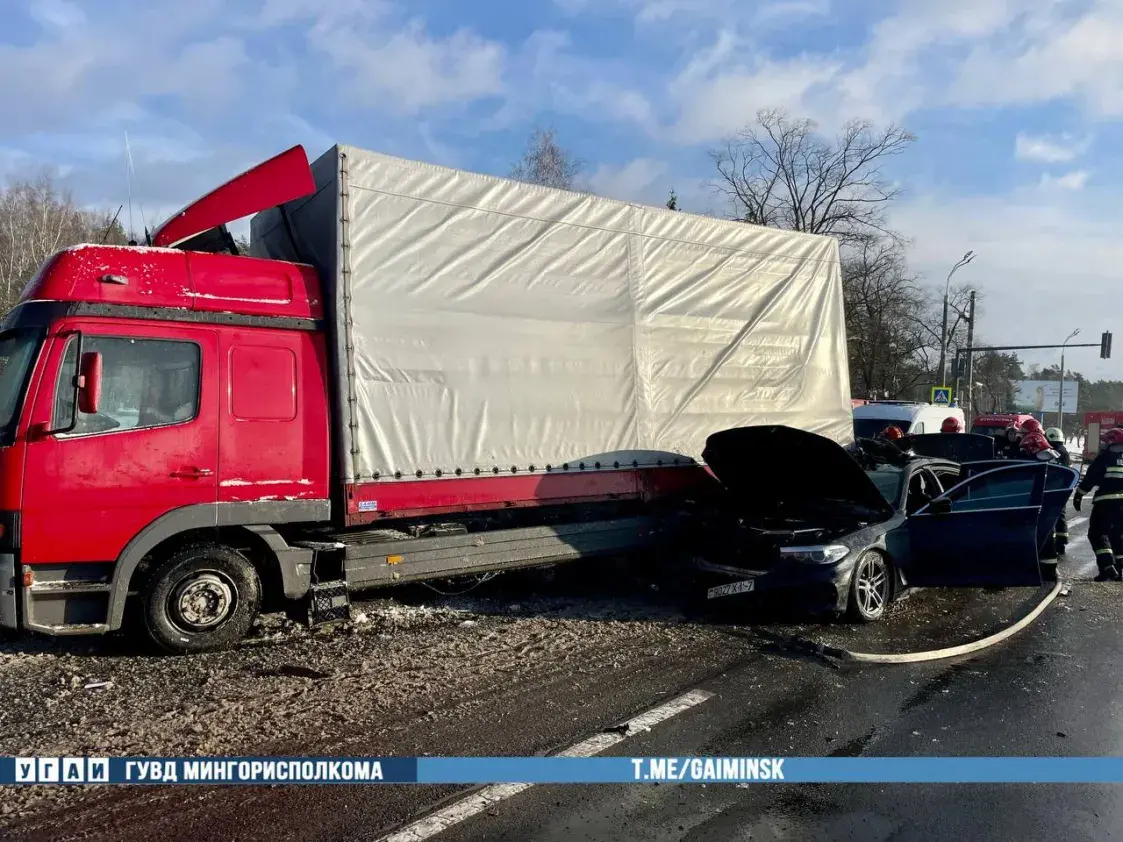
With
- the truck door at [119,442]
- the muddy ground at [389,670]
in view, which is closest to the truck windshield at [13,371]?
the truck door at [119,442]

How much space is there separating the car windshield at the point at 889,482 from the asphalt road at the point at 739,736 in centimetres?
114

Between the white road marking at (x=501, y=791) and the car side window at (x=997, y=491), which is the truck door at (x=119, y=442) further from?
the car side window at (x=997, y=491)

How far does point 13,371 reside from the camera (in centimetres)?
513

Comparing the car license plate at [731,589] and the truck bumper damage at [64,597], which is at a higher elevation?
the truck bumper damage at [64,597]

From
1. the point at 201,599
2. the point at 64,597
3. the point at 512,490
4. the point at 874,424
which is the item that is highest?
the point at 874,424

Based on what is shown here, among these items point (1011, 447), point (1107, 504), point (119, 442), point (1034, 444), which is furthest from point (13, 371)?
point (1011, 447)

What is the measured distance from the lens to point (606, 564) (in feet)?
27.0

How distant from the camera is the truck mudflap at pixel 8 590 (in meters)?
4.86

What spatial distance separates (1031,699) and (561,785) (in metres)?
3.13

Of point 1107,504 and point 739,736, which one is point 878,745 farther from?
point 1107,504

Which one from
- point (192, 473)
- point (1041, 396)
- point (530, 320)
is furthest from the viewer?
point (1041, 396)

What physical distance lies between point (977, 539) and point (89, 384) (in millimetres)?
6969

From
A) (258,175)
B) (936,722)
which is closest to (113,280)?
(258,175)

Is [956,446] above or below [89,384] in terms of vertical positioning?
below
